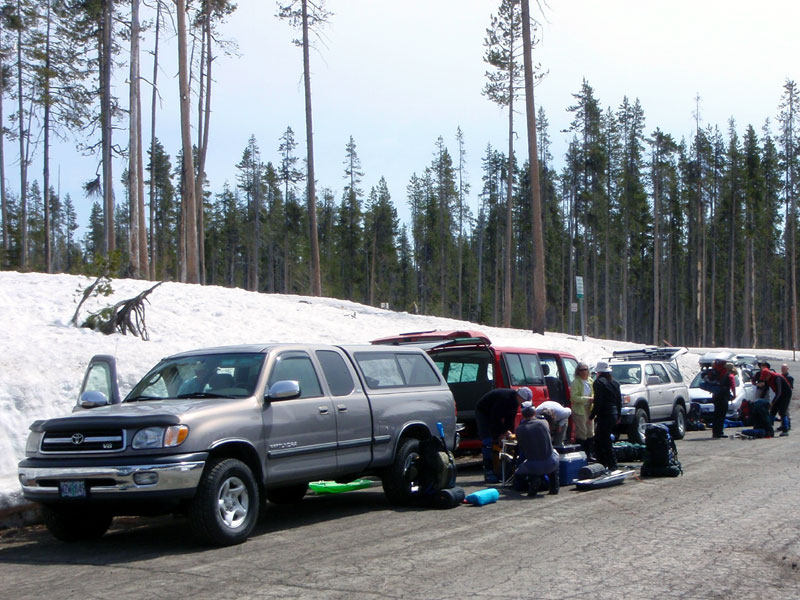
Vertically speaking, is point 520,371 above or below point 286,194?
below

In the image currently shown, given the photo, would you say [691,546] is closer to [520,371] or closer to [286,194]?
[520,371]

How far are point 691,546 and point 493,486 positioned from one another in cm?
452

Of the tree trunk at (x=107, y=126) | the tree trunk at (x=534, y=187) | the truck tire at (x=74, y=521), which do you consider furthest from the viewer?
the tree trunk at (x=107, y=126)

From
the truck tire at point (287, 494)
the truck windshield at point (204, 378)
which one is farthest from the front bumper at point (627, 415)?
the truck windshield at point (204, 378)

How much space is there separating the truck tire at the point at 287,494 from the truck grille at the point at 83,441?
300cm

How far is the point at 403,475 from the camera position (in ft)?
33.7

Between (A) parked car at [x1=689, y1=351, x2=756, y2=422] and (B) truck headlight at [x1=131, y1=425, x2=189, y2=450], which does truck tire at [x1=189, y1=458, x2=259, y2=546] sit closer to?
(B) truck headlight at [x1=131, y1=425, x2=189, y2=450]

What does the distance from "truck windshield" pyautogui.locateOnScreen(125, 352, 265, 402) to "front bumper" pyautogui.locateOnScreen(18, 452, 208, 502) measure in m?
1.09

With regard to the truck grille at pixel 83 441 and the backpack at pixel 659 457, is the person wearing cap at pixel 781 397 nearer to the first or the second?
the backpack at pixel 659 457

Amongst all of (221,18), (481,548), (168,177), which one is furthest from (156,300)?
(168,177)

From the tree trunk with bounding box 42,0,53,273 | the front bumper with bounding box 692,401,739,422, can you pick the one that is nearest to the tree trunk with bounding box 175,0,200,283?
the tree trunk with bounding box 42,0,53,273

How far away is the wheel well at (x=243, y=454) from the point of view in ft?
26.8

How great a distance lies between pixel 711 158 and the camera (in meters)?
76.3

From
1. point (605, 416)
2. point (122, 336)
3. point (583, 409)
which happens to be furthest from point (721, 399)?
point (122, 336)
